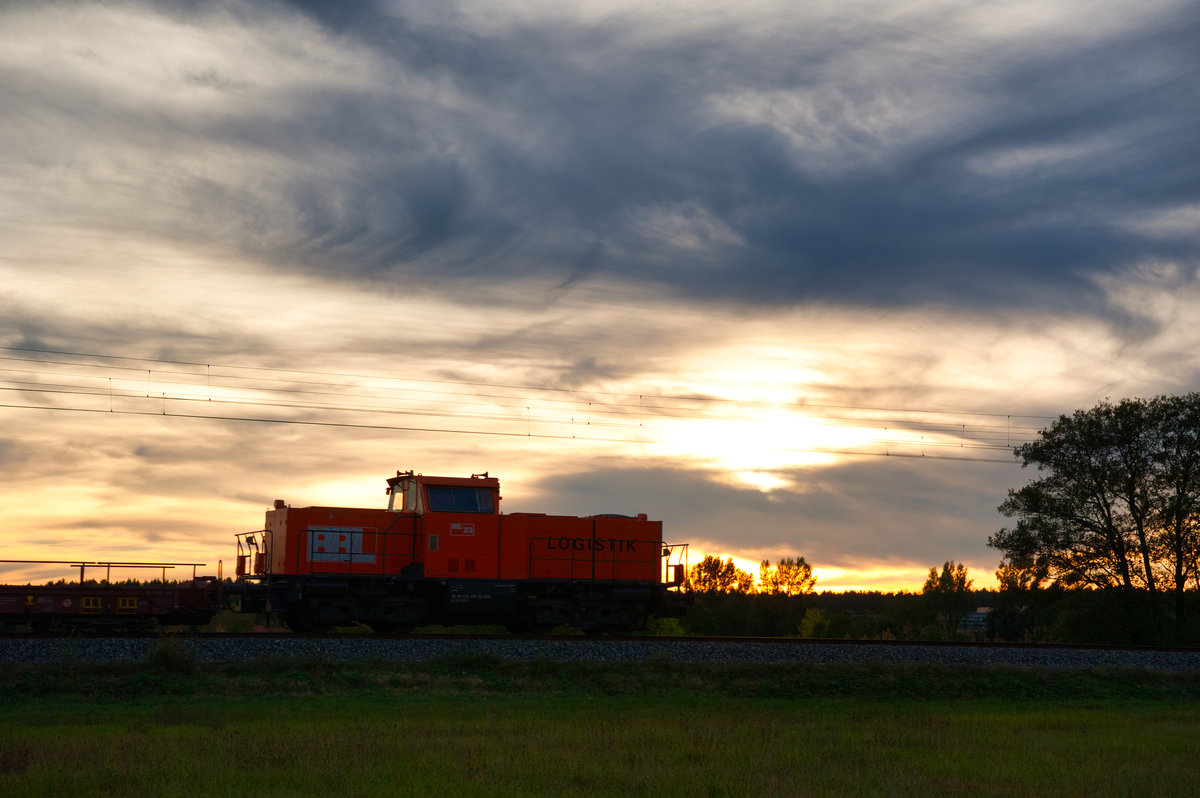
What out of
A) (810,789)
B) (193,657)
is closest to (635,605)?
(193,657)

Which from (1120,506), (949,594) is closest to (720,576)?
(949,594)

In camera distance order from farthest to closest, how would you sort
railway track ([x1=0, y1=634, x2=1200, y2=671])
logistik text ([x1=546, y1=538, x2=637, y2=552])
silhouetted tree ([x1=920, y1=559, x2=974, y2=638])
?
silhouetted tree ([x1=920, y1=559, x2=974, y2=638]) < logistik text ([x1=546, y1=538, x2=637, y2=552]) < railway track ([x1=0, y1=634, x2=1200, y2=671])

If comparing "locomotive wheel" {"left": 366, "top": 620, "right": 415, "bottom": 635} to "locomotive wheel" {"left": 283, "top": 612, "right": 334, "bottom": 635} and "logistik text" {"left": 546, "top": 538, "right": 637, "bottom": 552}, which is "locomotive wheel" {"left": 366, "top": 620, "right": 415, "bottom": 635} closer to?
"locomotive wheel" {"left": 283, "top": 612, "right": 334, "bottom": 635}

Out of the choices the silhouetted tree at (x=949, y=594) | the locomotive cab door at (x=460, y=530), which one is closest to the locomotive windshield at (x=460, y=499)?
the locomotive cab door at (x=460, y=530)

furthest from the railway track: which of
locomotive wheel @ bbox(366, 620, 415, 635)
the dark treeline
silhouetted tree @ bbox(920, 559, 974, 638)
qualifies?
silhouetted tree @ bbox(920, 559, 974, 638)

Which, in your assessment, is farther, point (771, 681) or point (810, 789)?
point (771, 681)

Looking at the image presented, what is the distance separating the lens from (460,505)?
2845 cm

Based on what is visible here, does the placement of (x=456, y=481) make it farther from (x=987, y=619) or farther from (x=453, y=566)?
(x=987, y=619)

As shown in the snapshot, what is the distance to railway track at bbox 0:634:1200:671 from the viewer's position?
73.0ft

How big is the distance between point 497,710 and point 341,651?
476 centimetres

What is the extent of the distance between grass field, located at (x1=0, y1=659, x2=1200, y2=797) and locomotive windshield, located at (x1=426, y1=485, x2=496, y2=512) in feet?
18.7

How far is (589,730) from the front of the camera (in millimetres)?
18047

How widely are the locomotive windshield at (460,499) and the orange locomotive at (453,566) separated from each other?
3cm

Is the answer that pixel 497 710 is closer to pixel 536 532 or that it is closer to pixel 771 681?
pixel 771 681
